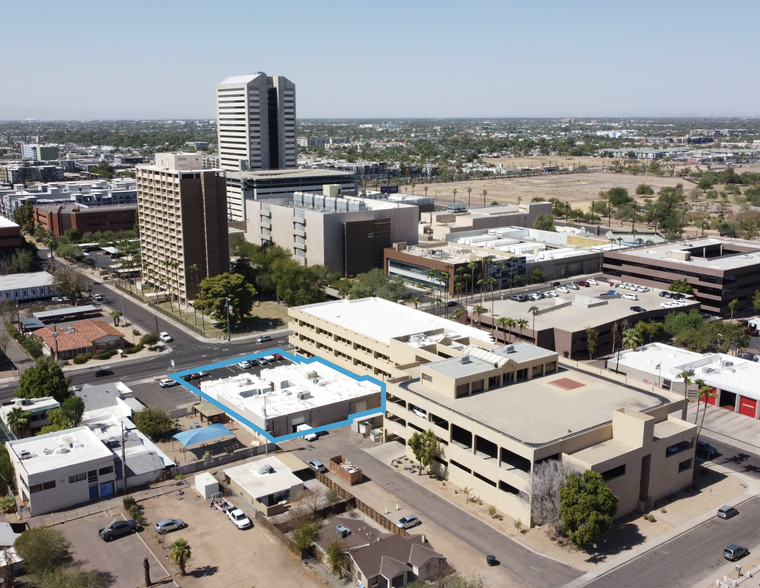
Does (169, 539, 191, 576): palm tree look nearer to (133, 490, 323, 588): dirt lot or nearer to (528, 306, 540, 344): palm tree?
(133, 490, 323, 588): dirt lot

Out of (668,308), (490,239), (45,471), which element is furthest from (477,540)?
(490,239)

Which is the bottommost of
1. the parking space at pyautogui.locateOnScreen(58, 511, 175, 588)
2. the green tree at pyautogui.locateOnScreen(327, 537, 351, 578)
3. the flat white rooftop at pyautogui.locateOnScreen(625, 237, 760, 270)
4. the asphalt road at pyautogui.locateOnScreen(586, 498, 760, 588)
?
the asphalt road at pyautogui.locateOnScreen(586, 498, 760, 588)

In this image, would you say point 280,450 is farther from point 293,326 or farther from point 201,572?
point 293,326

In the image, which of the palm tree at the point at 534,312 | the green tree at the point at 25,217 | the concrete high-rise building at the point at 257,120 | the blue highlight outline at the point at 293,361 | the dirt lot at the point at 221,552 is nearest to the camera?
the dirt lot at the point at 221,552

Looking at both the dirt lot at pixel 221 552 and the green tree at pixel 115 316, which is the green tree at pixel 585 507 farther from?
the green tree at pixel 115 316

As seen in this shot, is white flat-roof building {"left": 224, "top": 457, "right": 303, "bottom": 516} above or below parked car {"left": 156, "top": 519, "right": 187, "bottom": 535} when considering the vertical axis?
above

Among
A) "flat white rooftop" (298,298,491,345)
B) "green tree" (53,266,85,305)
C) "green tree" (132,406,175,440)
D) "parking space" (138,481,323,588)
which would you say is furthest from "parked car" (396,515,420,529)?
"green tree" (53,266,85,305)

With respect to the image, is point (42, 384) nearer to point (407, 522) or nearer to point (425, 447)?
point (425, 447)

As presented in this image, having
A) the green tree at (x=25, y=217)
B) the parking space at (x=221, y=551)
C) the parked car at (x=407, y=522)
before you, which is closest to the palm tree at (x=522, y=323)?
the parked car at (x=407, y=522)

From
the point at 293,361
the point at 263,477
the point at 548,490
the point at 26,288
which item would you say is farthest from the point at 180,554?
the point at 26,288
